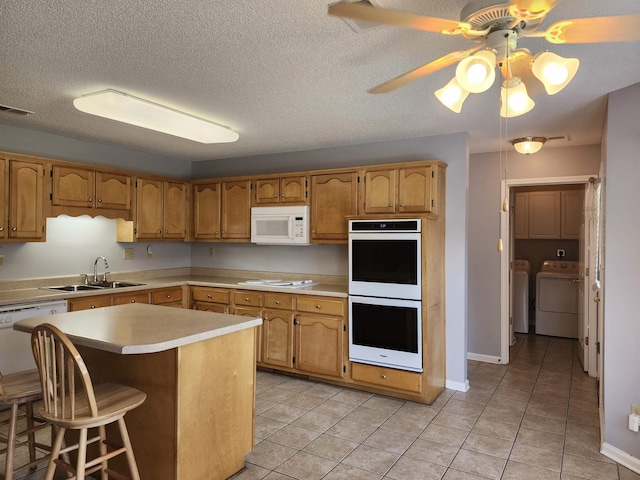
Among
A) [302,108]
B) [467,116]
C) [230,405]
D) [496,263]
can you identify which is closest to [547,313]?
[496,263]

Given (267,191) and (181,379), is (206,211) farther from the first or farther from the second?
(181,379)

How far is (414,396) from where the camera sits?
369cm

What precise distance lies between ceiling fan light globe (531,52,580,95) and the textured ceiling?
0.47m

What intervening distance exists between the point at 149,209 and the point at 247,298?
1542mm

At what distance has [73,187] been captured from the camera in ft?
13.5

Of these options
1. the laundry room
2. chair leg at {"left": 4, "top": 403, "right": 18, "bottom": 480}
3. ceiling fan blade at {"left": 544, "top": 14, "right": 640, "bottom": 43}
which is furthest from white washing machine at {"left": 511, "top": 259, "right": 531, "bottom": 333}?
chair leg at {"left": 4, "top": 403, "right": 18, "bottom": 480}

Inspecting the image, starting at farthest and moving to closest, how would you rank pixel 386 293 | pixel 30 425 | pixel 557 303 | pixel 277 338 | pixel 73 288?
pixel 557 303 < pixel 277 338 < pixel 73 288 < pixel 386 293 < pixel 30 425

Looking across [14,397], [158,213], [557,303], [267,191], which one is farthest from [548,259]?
[14,397]

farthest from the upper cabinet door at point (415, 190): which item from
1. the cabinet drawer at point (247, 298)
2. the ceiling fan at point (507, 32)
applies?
the ceiling fan at point (507, 32)

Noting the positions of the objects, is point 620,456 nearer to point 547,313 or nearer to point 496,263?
point 496,263

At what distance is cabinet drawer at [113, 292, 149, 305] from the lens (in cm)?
412

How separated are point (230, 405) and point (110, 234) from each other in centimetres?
310

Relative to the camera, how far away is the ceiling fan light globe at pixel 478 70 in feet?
4.82

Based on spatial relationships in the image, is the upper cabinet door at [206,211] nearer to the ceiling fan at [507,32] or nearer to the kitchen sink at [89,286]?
the kitchen sink at [89,286]
